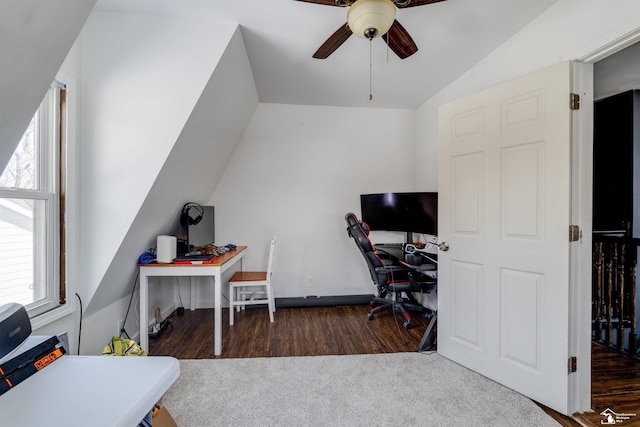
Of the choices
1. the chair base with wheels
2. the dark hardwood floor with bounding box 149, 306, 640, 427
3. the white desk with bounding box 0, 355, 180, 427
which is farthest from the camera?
the chair base with wheels

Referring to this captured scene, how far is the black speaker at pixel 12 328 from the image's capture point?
704 mm

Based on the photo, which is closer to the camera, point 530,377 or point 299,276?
point 530,377

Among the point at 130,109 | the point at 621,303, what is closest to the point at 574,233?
the point at 621,303

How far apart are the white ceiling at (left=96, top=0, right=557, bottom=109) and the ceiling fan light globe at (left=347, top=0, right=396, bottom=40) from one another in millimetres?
576

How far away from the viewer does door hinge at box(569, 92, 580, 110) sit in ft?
4.78

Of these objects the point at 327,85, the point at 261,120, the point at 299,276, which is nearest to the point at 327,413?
the point at 299,276

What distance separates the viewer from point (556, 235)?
150 centimetres

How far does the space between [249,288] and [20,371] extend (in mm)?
2523

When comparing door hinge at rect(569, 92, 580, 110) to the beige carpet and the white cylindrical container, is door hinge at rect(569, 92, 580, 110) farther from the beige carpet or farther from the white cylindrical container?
the white cylindrical container

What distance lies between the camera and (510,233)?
66.6 inches

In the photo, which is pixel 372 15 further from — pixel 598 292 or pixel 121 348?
pixel 598 292

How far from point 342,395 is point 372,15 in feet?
6.90

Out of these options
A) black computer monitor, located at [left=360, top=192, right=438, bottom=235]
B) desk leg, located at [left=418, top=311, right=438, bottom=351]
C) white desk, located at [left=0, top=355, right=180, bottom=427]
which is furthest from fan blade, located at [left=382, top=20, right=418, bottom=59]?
desk leg, located at [left=418, top=311, right=438, bottom=351]

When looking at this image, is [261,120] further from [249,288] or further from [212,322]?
[212,322]
